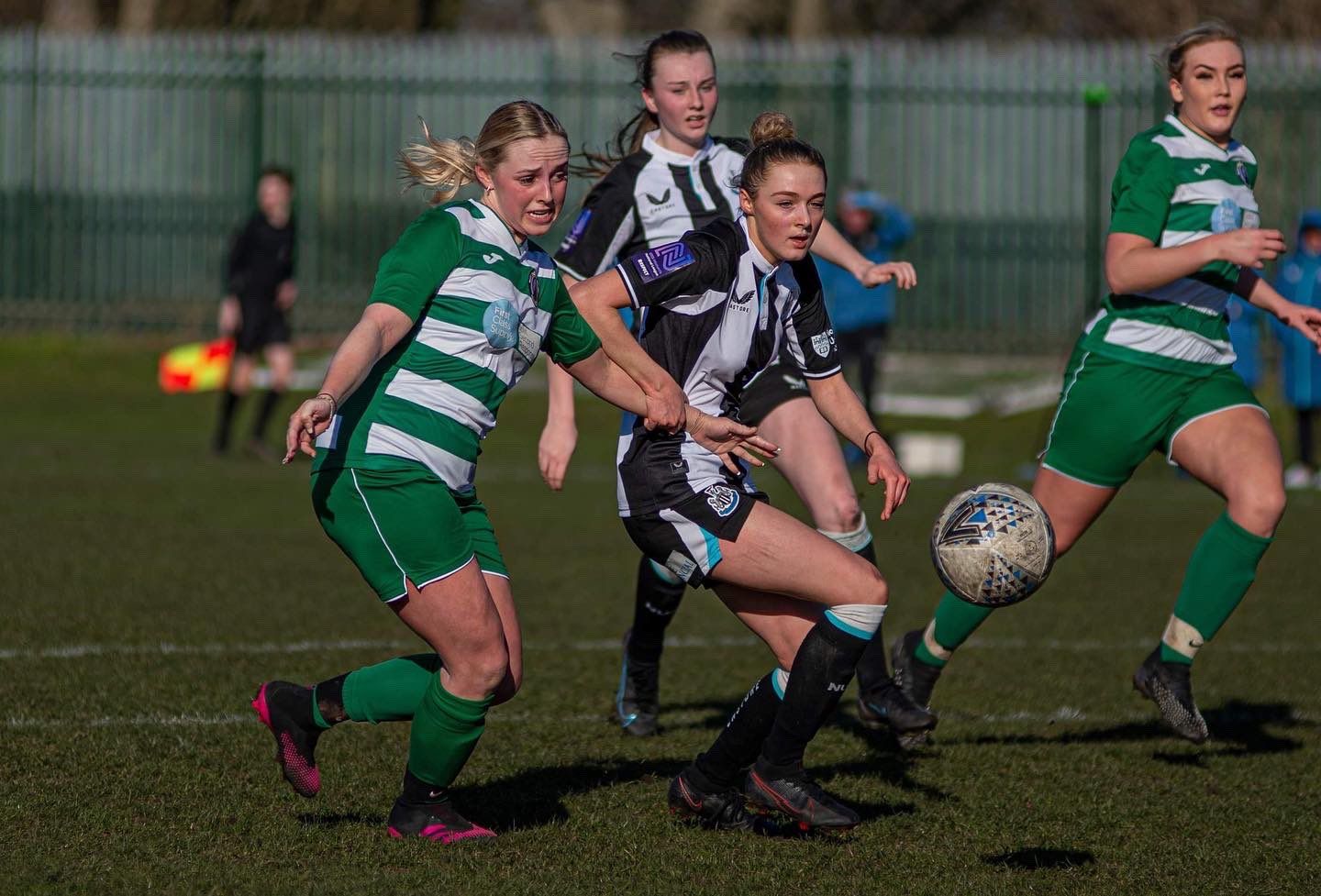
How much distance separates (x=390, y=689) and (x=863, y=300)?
10.7 meters

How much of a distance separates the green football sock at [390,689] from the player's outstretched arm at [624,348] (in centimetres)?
92

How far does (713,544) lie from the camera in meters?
4.81

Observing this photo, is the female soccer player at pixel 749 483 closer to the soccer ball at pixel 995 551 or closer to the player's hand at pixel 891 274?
the soccer ball at pixel 995 551

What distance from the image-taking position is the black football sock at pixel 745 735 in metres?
4.89

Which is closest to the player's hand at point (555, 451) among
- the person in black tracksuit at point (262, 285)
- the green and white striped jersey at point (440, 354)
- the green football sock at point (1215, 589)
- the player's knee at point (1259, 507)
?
the green and white striped jersey at point (440, 354)

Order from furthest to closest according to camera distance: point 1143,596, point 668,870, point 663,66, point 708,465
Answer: point 1143,596 < point 663,66 < point 708,465 < point 668,870

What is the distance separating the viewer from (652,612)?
20.6 ft

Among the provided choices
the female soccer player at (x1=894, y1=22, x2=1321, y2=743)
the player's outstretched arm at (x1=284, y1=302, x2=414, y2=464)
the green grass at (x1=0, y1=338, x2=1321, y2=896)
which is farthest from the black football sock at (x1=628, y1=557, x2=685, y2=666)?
the player's outstretched arm at (x1=284, y1=302, x2=414, y2=464)

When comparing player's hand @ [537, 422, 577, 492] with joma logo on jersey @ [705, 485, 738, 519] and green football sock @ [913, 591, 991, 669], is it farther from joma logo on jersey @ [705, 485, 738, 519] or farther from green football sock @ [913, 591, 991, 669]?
green football sock @ [913, 591, 991, 669]

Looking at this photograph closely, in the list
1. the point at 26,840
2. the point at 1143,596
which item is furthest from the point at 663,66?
the point at 1143,596

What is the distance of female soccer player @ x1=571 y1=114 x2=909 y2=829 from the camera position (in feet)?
15.5

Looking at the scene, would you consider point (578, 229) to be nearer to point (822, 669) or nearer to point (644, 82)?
point (644, 82)

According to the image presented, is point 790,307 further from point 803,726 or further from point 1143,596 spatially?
point 1143,596

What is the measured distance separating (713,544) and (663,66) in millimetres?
2073
